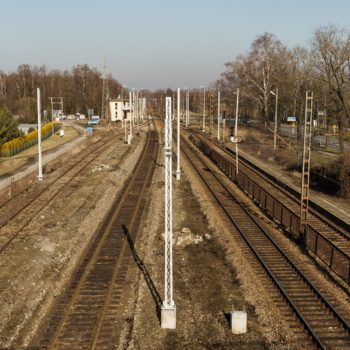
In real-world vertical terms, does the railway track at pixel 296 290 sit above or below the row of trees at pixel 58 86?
below

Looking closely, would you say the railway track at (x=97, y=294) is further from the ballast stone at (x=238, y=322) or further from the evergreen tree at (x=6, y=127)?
the evergreen tree at (x=6, y=127)

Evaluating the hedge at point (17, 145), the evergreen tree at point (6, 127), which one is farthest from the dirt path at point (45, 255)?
the evergreen tree at point (6, 127)

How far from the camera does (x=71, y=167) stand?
41750 millimetres

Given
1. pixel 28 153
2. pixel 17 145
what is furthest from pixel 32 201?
pixel 17 145

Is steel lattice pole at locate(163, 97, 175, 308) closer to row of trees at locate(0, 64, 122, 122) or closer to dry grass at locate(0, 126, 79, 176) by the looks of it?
dry grass at locate(0, 126, 79, 176)

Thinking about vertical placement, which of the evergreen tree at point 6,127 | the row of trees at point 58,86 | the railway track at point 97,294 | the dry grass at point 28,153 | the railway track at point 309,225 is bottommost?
the railway track at point 97,294

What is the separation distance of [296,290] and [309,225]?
5972 millimetres

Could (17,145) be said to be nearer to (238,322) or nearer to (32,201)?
(32,201)

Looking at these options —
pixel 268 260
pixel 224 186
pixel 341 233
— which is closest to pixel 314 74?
pixel 224 186

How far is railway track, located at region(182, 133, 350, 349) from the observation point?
12766mm

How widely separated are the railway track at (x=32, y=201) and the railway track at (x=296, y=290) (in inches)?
411

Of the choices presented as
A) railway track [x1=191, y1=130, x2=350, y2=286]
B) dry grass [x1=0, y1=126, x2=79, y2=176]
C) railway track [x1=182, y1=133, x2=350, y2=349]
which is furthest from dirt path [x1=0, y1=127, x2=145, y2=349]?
dry grass [x1=0, y1=126, x2=79, y2=176]

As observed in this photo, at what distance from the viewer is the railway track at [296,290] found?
12.8 metres

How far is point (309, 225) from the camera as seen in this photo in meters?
21.1
